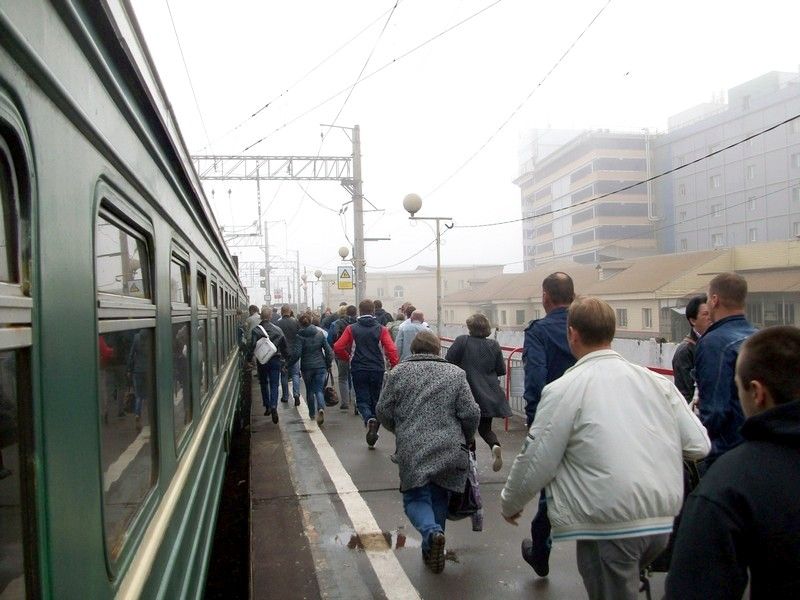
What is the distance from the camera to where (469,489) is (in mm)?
4578

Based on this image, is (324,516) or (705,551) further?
(324,516)

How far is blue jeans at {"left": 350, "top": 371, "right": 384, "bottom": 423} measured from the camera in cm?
867

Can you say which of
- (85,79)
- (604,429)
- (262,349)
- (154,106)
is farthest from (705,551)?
(262,349)

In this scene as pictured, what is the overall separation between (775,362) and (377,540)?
13.1 ft

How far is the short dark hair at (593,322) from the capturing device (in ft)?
9.36

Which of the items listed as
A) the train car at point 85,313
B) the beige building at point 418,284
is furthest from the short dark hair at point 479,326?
the beige building at point 418,284

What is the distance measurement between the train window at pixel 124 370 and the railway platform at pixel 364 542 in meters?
2.32

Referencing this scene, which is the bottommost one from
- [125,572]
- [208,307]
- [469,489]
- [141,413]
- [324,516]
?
[324,516]

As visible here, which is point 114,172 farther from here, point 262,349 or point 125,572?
point 262,349

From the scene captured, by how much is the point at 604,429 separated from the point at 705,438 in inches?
18.2

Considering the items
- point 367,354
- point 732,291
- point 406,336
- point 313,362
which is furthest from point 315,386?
point 732,291

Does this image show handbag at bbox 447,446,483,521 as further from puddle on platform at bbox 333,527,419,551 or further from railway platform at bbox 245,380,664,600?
puddle on platform at bbox 333,527,419,551

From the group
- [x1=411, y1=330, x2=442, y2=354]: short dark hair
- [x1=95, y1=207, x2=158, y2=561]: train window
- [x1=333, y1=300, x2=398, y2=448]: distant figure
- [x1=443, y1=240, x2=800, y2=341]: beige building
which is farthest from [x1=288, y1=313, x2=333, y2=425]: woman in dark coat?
[x1=443, y1=240, x2=800, y2=341]: beige building

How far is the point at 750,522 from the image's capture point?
1.50 metres
